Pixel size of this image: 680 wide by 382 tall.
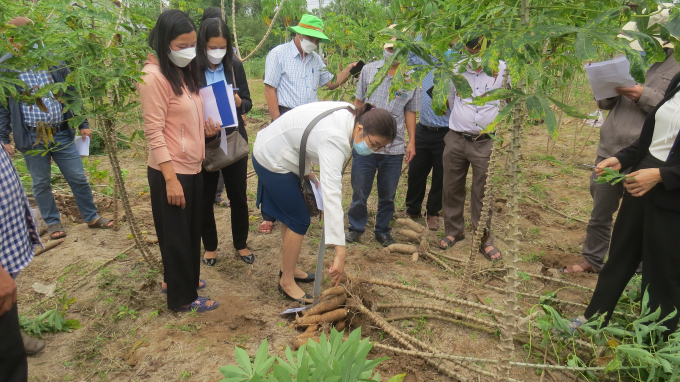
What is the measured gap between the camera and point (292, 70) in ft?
12.1

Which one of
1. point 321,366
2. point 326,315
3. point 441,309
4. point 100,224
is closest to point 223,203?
point 100,224

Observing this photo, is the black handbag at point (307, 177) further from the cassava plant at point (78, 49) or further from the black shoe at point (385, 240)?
the black shoe at point (385, 240)

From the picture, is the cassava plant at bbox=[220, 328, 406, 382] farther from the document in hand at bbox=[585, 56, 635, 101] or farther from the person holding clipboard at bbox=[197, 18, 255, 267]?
the document in hand at bbox=[585, 56, 635, 101]

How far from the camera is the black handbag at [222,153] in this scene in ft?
9.16

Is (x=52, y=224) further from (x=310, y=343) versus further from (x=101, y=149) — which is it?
(x=310, y=343)

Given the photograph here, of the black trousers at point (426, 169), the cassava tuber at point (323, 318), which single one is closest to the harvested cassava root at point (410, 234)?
the black trousers at point (426, 169)

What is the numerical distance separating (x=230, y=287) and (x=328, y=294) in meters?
0.84

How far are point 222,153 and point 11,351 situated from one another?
1.63 meters

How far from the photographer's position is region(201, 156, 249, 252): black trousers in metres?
2.96

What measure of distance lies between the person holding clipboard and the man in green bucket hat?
14.1 inches

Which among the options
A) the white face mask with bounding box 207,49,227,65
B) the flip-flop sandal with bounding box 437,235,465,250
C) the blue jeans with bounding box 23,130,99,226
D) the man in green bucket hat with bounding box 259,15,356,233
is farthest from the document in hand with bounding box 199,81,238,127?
the flip-flop sandal with bounding box 437,235,465,250

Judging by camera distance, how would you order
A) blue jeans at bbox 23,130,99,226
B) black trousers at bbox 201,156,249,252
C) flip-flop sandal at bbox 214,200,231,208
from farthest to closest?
1. flip-flop sandal at bbox 214,200,231,208
2. blue jeans at bbox 23,130,99,226
3. black trousers at bbox 201,156,249,252

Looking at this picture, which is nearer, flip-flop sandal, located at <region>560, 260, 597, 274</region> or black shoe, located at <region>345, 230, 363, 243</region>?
flip-flop sandal, located at <region>560, 260, 597, 274</region>

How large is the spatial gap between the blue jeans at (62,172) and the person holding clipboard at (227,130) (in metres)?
1.31
